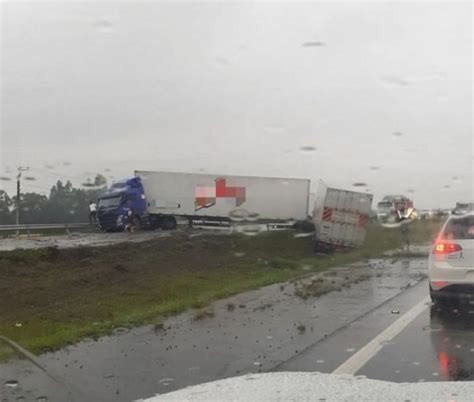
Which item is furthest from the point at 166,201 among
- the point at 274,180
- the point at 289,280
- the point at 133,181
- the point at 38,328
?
the point at 38,328

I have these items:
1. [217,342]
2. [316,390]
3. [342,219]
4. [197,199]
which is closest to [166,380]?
[316,390]

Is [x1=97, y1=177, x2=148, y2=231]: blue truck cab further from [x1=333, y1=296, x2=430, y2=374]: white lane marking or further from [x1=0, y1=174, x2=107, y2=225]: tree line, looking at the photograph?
[x1=333, y1=296, x2=430, y2=374]: white lane marking

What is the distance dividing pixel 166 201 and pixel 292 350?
34.0m

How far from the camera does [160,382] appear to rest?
21.5ft

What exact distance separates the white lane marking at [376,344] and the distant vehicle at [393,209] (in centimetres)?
1902

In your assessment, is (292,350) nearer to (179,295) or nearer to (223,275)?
(179,295)

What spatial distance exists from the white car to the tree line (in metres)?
19.5

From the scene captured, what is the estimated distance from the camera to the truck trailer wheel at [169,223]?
41.8 meters

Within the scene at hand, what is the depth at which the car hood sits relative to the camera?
488 cm

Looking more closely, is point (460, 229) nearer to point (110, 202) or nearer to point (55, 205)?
point (55, 205)

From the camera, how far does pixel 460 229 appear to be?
1098 centimetres

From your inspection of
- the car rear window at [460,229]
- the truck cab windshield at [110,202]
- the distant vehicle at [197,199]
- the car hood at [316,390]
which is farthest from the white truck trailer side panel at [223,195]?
the car hood at [316,390]

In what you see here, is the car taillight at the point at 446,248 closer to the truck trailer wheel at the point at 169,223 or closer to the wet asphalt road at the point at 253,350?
the wet asphalt road at the point at 253,350

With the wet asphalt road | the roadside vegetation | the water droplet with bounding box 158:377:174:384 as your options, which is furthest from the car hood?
the roadside vegetation
